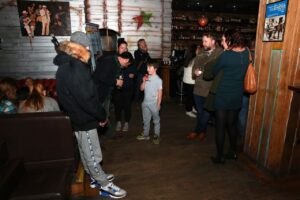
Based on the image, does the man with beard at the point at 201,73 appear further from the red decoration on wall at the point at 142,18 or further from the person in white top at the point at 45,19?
the person in white top at the point at 45,19

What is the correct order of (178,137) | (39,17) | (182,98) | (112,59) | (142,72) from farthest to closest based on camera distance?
1. (182,98)
2. (39,17)
3. (142,72)
4. (178,137)
5. (112,59)

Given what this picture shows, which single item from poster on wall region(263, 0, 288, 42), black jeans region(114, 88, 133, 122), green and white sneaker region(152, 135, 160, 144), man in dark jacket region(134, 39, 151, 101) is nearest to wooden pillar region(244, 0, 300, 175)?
poster on wall region(263, 0, 288, 42)

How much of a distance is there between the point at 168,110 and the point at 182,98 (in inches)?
46.7

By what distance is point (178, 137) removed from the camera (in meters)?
4.35

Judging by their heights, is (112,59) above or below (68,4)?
below

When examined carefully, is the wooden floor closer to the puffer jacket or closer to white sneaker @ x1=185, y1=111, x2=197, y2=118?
the puffer jacket

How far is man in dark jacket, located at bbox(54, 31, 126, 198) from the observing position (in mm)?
2135

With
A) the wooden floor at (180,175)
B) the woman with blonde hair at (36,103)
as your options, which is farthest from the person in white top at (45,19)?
the woman with blonde hair at (36,103)

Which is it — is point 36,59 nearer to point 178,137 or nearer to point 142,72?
point 142,72

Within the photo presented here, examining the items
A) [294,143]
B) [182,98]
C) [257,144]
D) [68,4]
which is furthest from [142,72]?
[294,143]

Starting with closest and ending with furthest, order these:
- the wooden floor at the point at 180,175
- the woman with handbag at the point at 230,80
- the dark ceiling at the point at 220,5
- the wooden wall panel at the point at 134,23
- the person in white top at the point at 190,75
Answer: the wooden floor at the point at 180,175 → the woman with handbag at the point at 230,80 → the person in white top at the point at 190,75 → the wooden wall panel at the point at 134,23 → the dark ceiling at the point at 220,5

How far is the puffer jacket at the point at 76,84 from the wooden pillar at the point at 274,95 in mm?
2145

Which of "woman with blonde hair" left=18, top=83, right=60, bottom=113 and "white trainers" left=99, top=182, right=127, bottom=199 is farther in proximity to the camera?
"woman with blonde hair" left=18, top=83, right=60, bottom=113

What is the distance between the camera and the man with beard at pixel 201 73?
136 inches
